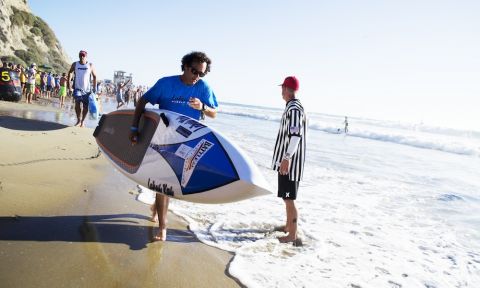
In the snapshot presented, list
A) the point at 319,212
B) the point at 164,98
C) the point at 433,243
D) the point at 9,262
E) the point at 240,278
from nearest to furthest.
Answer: the point at 9,262 < the point at 240,278 < the point at 164,98 < the point at 433,243 < the point at 319,212

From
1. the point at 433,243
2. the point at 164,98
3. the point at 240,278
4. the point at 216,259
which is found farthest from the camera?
the point at 433,243

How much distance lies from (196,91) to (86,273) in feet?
6.12

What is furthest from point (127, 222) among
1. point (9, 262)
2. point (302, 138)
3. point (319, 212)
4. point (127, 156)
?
point (319, 212)

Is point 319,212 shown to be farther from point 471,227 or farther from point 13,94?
point 13,94

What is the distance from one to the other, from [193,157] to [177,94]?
66 centimetres

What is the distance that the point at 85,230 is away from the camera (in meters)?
3.18

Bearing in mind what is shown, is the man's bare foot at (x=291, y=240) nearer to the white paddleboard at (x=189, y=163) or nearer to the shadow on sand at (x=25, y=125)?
the white paddleboard at (x=189, y=163)

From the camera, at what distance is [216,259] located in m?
3.20

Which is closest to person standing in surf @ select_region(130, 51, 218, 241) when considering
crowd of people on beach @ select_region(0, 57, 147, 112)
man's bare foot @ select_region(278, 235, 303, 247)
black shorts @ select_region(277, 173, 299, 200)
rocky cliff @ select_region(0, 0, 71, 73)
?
black shorts @ select_region(277, 173, 299, 200)

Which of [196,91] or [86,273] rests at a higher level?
[196,91]

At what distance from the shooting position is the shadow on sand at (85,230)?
9.51 ft

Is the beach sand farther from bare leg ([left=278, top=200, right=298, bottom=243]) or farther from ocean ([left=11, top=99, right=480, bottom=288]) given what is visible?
bare leg ([left=278, top=200, right=298, bottom=243])

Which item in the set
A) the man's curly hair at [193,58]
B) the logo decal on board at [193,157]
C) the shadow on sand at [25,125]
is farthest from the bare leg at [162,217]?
the shadow on sand at [25,125]

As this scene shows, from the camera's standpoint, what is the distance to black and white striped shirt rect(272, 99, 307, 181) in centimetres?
389
